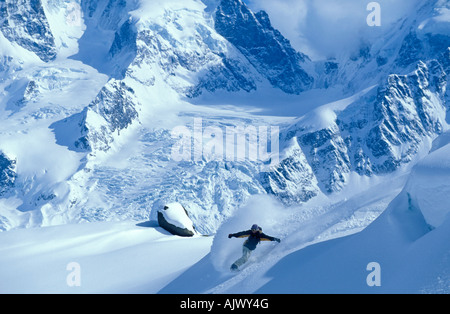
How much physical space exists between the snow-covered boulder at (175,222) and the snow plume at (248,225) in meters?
12.3

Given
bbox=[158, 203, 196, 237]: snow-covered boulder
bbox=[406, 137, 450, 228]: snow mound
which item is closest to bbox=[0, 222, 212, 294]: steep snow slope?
bbox=[158, 203, 196, 237]: snow-covered boulder

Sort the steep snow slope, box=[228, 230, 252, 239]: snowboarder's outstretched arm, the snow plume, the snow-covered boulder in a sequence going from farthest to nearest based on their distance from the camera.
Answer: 1. the snow-covered boulder
2. the steep snow slope
3. the snow plume
4. box=[228, 230, 252, 239]: snowboarder's outstretched arm

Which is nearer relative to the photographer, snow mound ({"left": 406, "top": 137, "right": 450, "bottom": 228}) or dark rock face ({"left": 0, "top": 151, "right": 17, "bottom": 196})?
snow mound ({"left": 406, "top": 137, "right": 450, "bottom": 228})

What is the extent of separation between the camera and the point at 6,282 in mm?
20000

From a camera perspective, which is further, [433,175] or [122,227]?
[122,227]

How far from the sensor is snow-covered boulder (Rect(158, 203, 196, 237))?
3172 centimetres

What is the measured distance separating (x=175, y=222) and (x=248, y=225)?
1395cm

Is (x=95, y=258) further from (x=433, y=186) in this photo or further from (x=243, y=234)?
(x=433, y=186)

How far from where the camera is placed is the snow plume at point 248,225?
1719 centimetres

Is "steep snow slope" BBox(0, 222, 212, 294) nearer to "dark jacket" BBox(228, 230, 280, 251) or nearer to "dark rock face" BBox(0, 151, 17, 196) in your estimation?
"dark jacket" BBox(228, 230, 280, 251)

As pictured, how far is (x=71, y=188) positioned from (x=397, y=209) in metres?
178

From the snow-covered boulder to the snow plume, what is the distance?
40.3 feet
